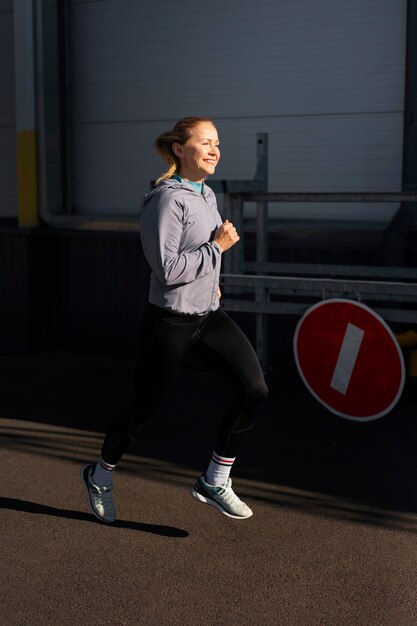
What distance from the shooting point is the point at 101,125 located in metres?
8.86

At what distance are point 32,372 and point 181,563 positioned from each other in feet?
13.9

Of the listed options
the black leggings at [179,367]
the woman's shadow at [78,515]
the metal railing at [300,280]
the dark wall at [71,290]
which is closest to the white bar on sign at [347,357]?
the metal railing at [300,280]

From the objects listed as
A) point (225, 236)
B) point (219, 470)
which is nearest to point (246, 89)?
point (225, 236)

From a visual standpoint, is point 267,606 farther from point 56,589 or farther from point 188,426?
point 188,426

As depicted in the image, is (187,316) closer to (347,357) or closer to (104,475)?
(104,475)

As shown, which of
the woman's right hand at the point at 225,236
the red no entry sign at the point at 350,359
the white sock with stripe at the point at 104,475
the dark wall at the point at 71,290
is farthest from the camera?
the dark wall at the point at 71,290

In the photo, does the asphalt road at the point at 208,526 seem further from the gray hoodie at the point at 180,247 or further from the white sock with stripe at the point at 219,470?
the gray hoodie at the point at 180,247

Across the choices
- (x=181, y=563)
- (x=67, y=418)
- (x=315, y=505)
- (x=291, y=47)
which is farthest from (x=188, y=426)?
(x=291, y=47)

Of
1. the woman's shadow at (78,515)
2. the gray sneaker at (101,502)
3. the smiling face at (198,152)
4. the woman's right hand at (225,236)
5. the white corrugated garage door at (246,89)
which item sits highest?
the white corrugated garage door at (246,89)

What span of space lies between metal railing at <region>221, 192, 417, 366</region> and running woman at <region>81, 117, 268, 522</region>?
1.86m

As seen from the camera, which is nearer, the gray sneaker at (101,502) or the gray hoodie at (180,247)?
the gray hoodie at (180,247)

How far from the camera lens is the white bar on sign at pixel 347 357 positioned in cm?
581

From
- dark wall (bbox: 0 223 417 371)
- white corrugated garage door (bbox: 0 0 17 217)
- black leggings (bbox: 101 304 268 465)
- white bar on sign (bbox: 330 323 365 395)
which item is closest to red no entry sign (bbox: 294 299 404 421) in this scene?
white bar on sign (bbox: 330 323 365 395)

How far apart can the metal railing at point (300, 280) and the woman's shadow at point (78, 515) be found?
2.28 metres
